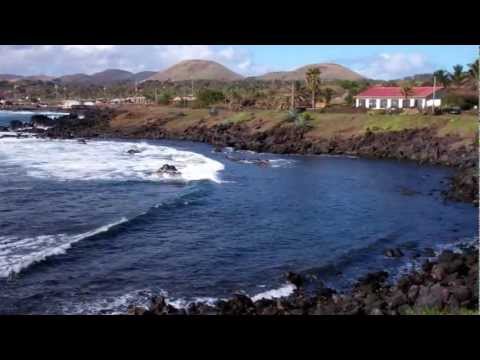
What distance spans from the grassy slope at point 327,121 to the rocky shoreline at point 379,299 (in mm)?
27293

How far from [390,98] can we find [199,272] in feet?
166

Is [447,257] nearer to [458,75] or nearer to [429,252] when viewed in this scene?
[429,252]

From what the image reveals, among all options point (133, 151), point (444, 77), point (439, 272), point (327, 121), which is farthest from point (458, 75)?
point (439, 272)

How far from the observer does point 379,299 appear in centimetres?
1217

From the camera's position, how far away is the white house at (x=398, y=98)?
59031 mm

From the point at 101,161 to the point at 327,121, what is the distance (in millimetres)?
22850

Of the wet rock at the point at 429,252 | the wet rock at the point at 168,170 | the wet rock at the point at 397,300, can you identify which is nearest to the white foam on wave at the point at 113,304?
the wet rock at the point at 397,300

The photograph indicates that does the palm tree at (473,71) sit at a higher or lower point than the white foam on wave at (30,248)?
higher

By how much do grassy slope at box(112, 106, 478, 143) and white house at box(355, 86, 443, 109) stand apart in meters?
8.84

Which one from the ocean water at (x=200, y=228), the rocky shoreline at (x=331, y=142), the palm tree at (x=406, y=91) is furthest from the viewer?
the palm tree at (x=406, y=91)

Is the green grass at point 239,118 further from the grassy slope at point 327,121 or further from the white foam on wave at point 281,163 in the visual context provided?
the white foam on wave at point 281,163

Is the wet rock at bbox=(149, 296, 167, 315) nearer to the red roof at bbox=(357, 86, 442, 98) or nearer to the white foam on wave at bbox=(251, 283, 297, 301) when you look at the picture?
the white foam on wave at bbox=(251, 283, 297, 301)
